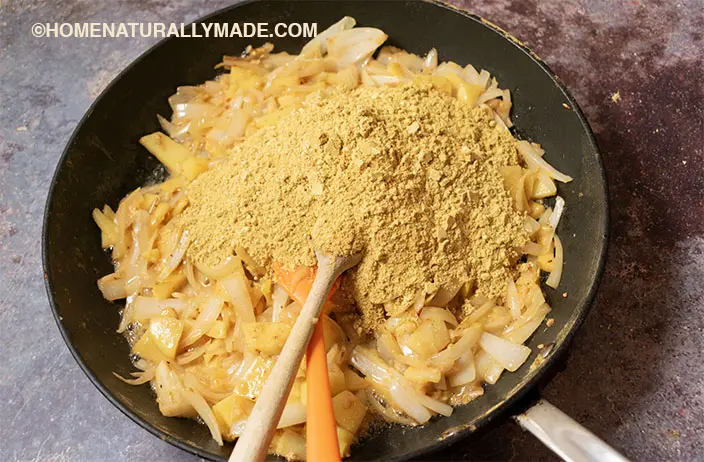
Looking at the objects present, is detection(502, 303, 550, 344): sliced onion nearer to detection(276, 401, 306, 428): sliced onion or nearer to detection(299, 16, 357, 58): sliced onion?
detection(276, 401, 306, 428): sliced onion

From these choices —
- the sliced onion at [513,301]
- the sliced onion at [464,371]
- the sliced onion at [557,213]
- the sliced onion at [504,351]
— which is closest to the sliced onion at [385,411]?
the sliced onion at [464,371]

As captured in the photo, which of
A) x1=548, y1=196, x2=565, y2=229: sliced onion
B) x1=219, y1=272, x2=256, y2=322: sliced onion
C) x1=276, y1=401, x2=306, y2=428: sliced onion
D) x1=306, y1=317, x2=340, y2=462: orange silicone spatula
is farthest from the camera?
x1=548, y1=196, x2=565, y2=229: sliced onion

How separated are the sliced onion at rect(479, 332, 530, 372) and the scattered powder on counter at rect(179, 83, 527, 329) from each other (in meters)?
0.10

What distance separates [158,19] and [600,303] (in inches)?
65.9

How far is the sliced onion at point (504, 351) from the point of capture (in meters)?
1.35

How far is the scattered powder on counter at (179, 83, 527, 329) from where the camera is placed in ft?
4.39

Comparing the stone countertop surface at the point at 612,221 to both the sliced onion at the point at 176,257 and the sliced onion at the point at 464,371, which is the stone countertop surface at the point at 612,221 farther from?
the sliced onion at the point at 176,257

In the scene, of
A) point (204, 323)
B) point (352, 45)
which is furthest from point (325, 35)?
point (204, 323)

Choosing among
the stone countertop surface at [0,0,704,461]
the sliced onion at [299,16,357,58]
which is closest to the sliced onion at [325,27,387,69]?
the sliced onion at [299,16,357,58]

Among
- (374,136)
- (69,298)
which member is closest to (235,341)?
(69,298)

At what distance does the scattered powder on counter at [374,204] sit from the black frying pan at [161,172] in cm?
18

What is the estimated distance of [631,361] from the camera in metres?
1.54

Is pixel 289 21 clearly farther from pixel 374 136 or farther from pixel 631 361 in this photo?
pixel 631 361

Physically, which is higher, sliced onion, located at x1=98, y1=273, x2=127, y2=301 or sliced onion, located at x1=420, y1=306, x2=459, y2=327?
sliced onion, located at x1=420, y1=306, x2=459, y2=327
